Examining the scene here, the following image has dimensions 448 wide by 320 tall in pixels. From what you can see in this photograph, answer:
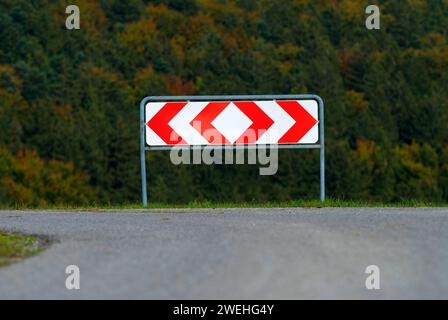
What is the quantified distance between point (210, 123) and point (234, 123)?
1.15ft

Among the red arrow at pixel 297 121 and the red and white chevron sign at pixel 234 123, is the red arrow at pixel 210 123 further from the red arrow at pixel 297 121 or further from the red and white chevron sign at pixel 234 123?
the red arrow at pixel 297 121

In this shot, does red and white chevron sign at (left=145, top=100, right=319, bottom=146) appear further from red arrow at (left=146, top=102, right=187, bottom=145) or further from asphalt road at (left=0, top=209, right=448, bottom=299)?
asphalt road at (left=0, top=209, right=448, bottom=299)

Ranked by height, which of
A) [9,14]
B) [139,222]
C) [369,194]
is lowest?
[369,194]

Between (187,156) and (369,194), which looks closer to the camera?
(187,156)

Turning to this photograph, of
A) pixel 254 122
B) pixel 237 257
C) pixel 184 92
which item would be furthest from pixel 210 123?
pixel 184 92

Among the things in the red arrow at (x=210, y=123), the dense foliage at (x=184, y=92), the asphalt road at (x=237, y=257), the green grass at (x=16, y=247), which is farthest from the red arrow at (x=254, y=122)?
the dense foliage at (x=184, y=92)

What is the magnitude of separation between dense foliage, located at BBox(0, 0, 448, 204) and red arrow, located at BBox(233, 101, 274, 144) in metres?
86.1

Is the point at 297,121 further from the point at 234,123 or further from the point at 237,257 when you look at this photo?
the point at 237,257

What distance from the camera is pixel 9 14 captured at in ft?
630

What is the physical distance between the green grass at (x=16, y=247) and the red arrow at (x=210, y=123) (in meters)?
6.02

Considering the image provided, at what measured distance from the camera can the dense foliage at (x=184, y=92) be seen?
451ft

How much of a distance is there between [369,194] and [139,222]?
13398cm

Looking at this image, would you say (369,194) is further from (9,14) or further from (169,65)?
(9,14)
